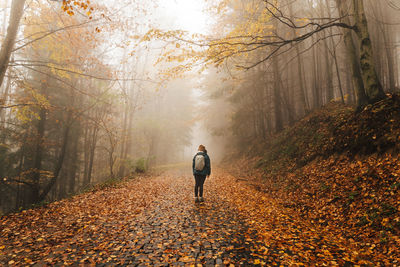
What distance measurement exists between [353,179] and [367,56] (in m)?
4.83

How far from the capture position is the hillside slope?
14.2ft

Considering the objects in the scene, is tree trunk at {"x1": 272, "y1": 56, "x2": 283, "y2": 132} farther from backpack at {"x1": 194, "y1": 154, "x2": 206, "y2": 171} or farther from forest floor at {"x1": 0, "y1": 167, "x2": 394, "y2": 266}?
backpack at {"x1": 194, "y1": 154, "x2": 206, "y2": 171}

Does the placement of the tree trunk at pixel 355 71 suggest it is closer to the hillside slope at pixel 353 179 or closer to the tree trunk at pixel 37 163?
the hillside slope at pixel 353 179

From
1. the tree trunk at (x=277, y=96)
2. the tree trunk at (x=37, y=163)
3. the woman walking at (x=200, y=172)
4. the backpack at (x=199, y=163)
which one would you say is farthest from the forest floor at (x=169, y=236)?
the tree trunk at (x=277, y=96)

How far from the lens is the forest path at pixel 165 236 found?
12.1 feet

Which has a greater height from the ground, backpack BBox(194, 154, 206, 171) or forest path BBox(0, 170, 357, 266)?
backpack BBox(194, 154, 206, 171)

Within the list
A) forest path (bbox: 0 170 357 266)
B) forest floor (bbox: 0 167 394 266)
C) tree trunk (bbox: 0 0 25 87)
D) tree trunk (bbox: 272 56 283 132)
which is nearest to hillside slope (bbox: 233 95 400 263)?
forest floor (bbox: 0 167 394 266)

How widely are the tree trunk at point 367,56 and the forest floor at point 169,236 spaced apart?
555 cm

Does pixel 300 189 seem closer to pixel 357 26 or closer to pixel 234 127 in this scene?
pixel 357 26

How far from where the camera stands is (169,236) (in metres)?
4.56

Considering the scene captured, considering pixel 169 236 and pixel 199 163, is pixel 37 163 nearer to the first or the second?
pixel 199 163

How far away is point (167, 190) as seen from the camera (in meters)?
9.62

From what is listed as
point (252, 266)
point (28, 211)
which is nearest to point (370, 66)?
point (252, 266)

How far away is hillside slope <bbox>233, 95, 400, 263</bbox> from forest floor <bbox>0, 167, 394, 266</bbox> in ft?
1.66
